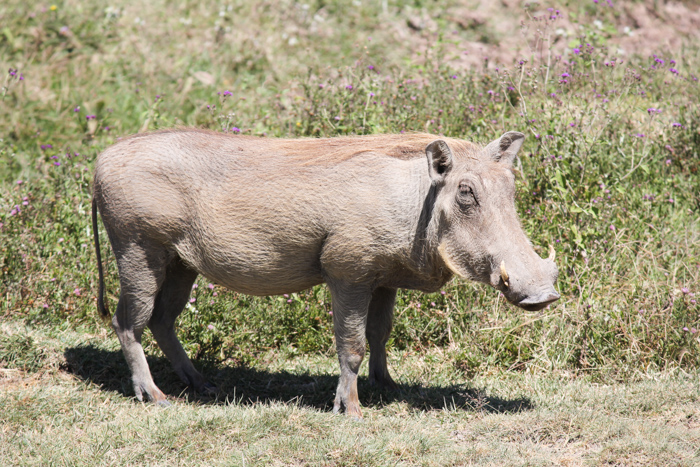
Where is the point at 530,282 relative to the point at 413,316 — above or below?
above

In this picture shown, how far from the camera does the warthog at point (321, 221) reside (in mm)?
4023

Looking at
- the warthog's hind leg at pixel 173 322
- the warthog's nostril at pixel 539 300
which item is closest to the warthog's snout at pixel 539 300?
the warthog's nostril at pixel 539 300

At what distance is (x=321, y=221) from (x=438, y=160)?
763 millimetres

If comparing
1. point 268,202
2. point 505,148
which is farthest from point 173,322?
point 505,148

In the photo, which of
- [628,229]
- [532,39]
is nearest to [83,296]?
[628,229]

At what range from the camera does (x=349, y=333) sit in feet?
14.3

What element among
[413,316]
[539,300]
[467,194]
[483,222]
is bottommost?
[413,316]

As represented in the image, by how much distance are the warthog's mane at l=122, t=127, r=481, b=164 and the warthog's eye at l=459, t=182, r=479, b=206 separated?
0.77 feet

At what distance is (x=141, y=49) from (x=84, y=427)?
21.2ft

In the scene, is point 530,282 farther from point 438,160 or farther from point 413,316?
point 413,316

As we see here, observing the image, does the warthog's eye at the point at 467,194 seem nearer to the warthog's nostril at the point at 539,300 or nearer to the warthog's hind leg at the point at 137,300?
the warthog's nostril at the point at 539,300

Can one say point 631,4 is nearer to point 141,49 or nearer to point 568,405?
point 141,49

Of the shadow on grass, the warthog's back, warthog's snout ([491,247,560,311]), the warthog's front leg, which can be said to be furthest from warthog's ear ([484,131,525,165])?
the shadow on grass

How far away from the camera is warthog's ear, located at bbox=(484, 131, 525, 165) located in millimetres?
4168
